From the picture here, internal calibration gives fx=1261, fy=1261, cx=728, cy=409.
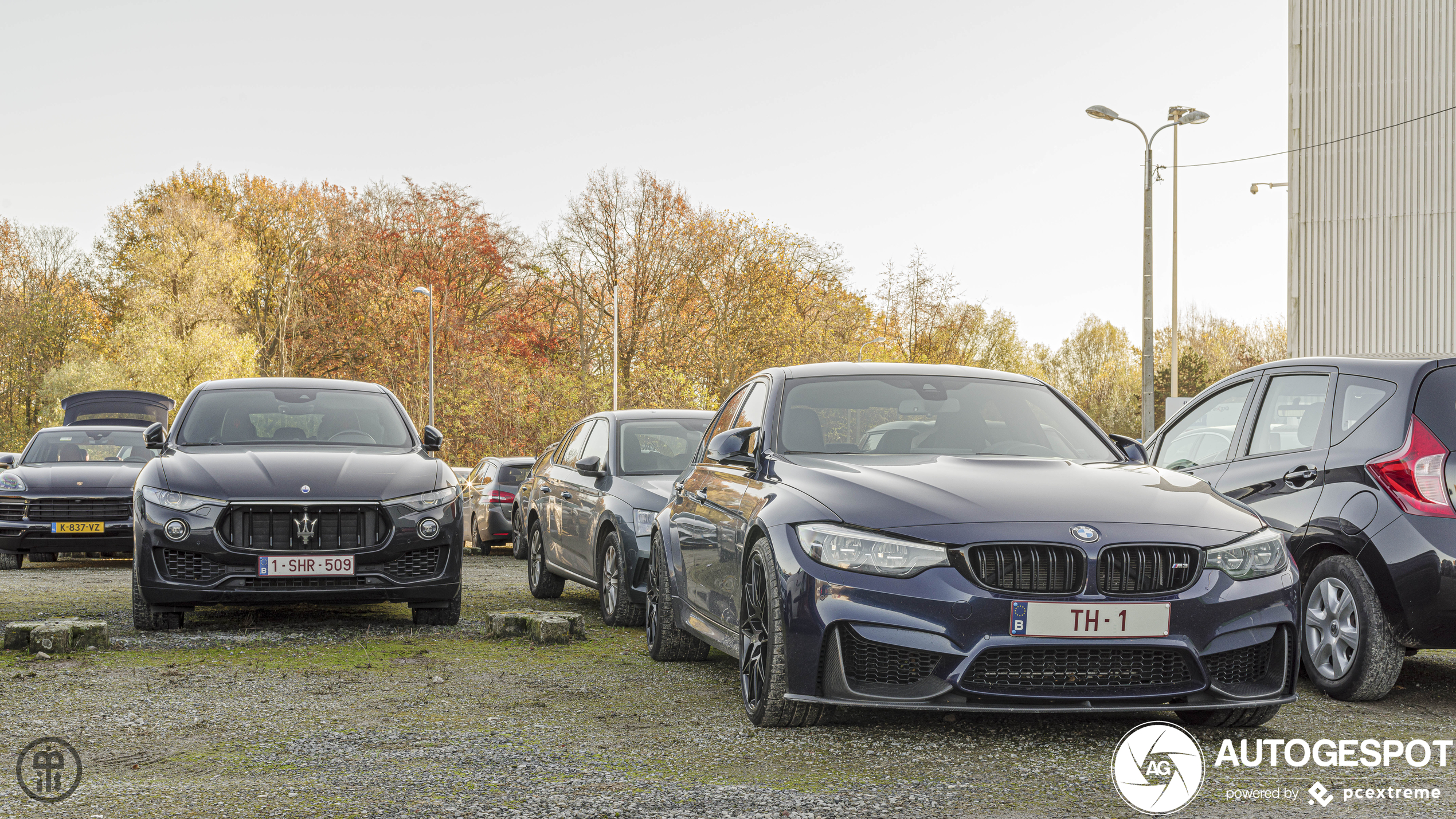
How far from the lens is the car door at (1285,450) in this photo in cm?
620

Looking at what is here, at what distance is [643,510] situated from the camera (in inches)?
341

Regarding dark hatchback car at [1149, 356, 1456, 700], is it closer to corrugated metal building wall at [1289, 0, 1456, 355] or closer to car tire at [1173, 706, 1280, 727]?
car tire at [1173, 706, 1280, 727]

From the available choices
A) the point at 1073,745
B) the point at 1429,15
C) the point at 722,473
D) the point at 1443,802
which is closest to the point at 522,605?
the point at 722,473

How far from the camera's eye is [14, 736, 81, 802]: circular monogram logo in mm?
4102

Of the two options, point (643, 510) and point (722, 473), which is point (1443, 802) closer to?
point (722, 473)

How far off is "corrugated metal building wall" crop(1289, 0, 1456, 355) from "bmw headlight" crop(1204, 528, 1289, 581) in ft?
64.3

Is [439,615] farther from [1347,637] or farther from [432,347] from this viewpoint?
[432,347]

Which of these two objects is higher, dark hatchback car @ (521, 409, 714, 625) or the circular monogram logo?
dark hatchback car @ (521, 409, 714, 625)

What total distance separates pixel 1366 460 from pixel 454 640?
520 centimetres

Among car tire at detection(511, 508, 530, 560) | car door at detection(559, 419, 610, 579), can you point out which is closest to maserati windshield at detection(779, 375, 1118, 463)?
car door at detection(559, 419, 610, 579)

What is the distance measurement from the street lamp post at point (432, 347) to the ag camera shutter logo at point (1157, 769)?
38.0m

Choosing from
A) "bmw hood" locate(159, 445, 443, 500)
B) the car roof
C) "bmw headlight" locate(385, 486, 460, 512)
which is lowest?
"bmw headlight" locate(385, 486, 460, 512)

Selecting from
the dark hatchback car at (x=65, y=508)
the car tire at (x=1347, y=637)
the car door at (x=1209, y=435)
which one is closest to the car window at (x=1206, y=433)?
the car door at (x=1209, y=435)

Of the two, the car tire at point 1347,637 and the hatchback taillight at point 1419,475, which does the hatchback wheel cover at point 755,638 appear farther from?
the hatchback taillight at point 1419,475
